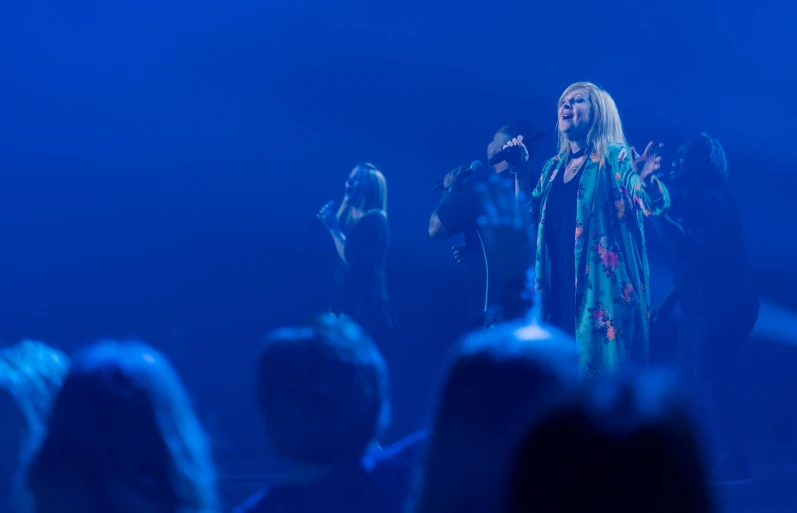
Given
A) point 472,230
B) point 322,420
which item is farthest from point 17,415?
point 472,230

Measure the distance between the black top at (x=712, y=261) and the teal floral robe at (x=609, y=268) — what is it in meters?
0.43

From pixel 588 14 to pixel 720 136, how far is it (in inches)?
38.0

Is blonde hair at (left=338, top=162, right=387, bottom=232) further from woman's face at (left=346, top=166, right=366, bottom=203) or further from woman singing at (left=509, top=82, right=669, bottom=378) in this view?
woman singing at (left=509, top=82, right=669, bottom=378)

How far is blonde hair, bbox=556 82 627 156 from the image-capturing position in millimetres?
3854

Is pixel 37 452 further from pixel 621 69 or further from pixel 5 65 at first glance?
pixel 5 65

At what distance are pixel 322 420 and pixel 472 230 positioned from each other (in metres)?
2.98

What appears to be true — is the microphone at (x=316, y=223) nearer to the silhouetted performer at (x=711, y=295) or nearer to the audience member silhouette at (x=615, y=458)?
the silhouetted performer at (x=711, y=295)

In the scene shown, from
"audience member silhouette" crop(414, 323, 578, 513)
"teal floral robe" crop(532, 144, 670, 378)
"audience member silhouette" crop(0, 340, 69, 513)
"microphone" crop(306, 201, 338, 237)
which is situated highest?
"microphone" crop(306, 201, 338, 237)

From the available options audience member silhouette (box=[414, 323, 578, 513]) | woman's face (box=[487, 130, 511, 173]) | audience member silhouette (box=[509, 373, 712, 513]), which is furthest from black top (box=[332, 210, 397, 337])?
audience member silhouette (box=[509, 373, 712, 513])

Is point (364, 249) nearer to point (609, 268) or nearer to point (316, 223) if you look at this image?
point (316, 223)

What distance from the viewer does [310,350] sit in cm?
109

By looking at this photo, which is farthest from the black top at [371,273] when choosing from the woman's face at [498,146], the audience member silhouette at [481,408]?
the audience member silhouette at [481,408]

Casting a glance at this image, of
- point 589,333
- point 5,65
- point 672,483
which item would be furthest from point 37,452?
point 5,65

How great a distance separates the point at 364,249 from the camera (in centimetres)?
471
